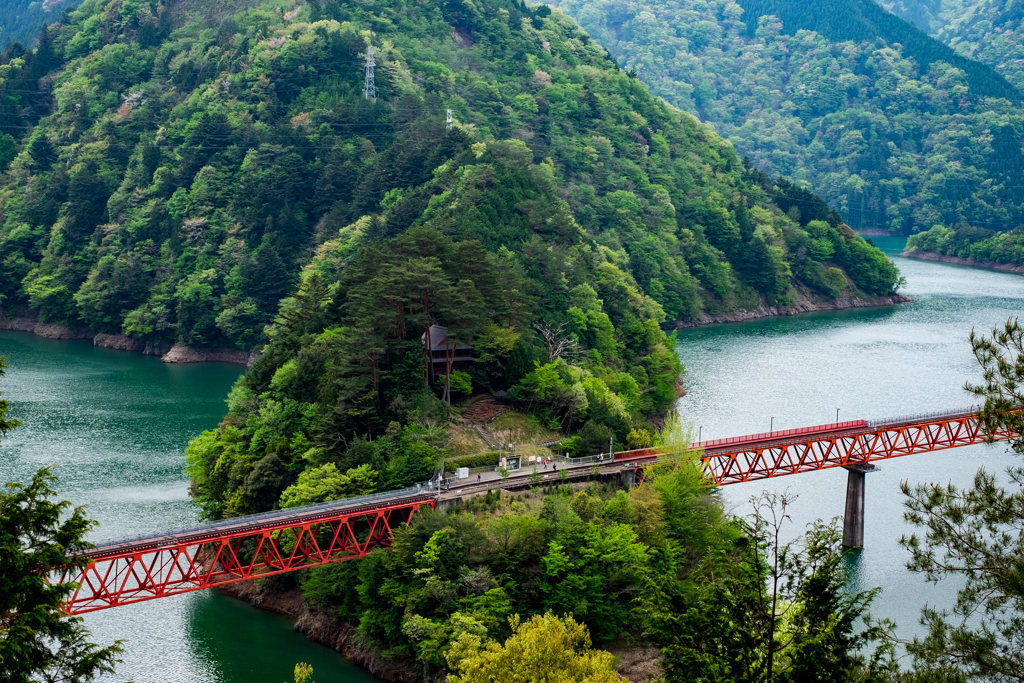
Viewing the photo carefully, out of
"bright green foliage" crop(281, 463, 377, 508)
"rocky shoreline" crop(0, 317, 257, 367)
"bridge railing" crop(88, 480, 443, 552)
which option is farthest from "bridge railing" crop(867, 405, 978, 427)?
"rocky shoreline" crop(0, 317, 257, 367)

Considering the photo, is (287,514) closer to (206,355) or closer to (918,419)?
(918,419)

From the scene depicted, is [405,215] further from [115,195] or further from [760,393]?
[115,195]

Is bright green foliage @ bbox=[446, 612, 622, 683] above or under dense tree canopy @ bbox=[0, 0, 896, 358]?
under

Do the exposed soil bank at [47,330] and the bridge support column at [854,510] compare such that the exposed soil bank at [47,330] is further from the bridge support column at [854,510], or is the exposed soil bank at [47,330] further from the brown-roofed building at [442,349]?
the bridge support column at [854,510]

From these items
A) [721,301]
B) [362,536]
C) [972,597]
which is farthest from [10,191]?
[972,597]

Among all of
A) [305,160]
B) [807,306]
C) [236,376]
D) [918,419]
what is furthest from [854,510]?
[807,306]

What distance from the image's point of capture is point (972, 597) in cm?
2991

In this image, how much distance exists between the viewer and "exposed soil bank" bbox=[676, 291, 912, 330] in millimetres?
158750

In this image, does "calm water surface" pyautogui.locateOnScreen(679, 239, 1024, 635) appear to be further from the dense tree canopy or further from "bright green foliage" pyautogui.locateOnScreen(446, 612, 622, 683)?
"bright green foliage" pyautogui.locateOnScreen(446, 612, 622, 683)

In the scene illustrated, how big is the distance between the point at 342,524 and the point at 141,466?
32722mm

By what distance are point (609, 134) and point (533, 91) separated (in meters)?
12.5

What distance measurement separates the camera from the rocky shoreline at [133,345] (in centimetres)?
13475

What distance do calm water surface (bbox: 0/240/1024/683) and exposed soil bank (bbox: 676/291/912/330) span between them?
3351 mm

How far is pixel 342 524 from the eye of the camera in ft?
200
